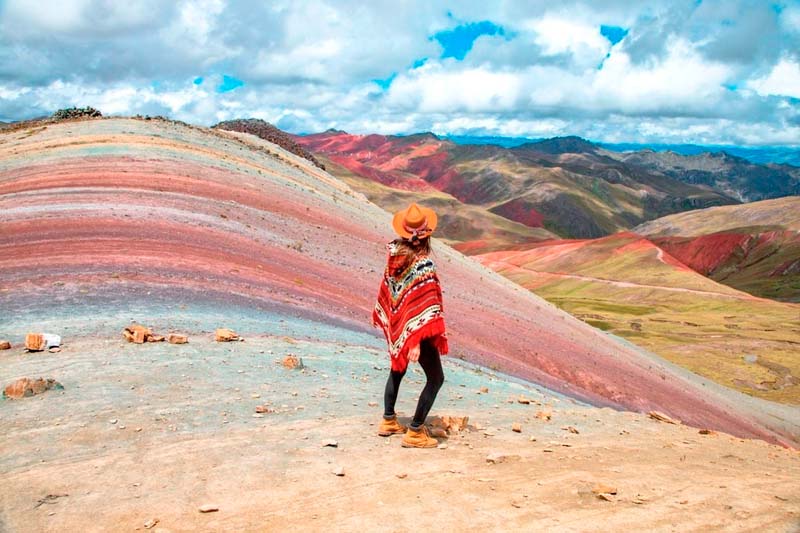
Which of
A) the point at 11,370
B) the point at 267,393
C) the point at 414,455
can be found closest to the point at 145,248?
the point at 11,370

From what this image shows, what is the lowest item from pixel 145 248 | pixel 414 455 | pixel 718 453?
pixel 718 453

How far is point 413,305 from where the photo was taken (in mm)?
7477

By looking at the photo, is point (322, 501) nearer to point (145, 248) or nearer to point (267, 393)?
point (267, 393)

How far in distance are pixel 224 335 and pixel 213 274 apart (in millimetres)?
5704

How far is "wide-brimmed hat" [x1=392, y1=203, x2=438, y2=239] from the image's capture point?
7426mm

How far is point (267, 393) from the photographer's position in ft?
31.1

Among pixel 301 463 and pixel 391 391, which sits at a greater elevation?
pixel 391 391

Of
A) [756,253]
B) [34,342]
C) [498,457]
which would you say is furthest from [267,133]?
[756,253]

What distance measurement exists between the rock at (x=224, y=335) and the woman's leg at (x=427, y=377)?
5.72 metres

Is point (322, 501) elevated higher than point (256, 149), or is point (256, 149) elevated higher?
point (256, 149)

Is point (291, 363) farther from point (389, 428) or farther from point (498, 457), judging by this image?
point (498, 457)

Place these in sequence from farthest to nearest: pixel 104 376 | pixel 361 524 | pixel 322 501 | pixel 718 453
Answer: pixel 718 453
pixel 104 376
pixel 322 501
pixel 361 524

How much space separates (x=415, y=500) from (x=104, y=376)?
5.72 meters

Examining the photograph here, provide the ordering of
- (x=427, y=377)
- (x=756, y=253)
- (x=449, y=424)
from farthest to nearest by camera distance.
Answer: (x=756, y=253), (x=449, y=424), (x=427, y=377)
